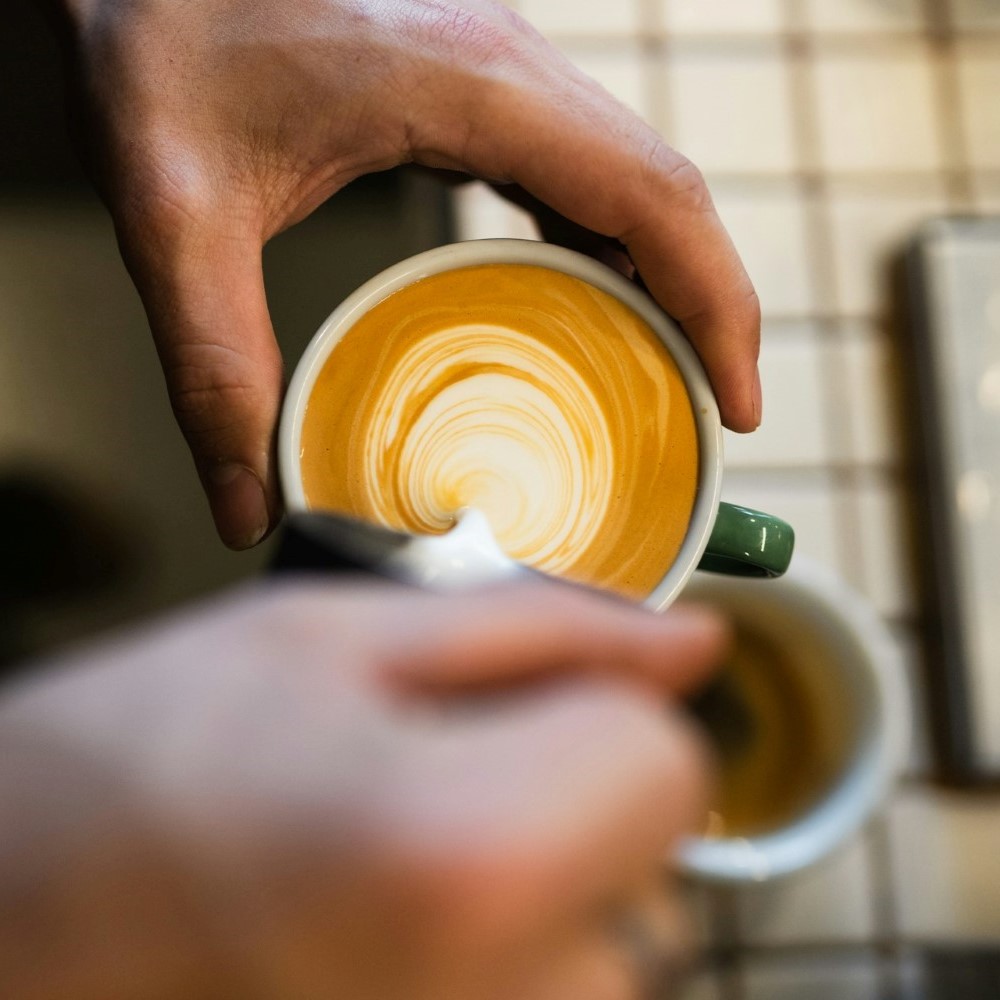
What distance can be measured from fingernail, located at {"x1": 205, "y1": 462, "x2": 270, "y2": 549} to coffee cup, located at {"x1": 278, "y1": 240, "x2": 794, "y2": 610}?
29mm

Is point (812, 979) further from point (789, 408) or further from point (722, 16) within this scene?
point (722, 16)

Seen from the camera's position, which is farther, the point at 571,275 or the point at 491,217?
the point at 491,217

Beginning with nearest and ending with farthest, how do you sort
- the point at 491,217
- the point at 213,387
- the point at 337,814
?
the point at 337,814
the point at 213,387
the point at 491,217

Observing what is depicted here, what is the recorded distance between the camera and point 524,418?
0.41 meters

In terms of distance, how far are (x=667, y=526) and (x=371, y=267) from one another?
0.98 ft

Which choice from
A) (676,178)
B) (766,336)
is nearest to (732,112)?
(766,336)

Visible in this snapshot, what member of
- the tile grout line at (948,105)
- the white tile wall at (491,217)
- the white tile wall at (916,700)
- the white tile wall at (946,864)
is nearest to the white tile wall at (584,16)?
the white tile wall at (491,217)

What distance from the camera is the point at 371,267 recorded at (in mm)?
600

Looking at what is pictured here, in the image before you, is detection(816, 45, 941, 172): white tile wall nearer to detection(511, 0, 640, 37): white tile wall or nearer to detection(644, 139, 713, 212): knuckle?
detection(511, 0, 640, 37): white tile wall

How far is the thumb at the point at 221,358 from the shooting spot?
393 mm

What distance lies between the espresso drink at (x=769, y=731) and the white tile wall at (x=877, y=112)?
1.28 feet

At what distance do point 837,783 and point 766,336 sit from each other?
1.08ft

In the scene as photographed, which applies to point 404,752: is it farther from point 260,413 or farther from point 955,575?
point 955,575

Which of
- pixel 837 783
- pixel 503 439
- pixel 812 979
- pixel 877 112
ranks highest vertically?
pixel 877 112
